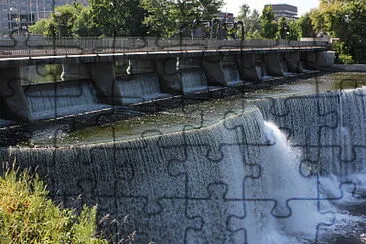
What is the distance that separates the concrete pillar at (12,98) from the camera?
507 inches

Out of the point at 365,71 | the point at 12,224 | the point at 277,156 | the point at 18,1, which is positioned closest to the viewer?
the point at 12,224

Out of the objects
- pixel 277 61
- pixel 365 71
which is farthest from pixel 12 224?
pixel 365 71

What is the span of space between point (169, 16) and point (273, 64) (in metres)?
11.7

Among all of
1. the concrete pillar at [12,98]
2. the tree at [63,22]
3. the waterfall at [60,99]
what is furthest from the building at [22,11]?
the concrete pillar at [12,98]

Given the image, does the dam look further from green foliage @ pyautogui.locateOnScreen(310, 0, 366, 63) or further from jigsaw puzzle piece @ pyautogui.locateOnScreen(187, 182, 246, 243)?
green foliage @ pyautogui.locateOnScreen(310, 0, 366, 63)

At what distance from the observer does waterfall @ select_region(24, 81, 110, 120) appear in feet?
45.5

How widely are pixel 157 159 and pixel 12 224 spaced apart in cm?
555

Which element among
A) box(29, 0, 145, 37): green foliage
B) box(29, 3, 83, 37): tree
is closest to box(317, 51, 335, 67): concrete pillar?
box(29, 0, 145, 37): green foliage

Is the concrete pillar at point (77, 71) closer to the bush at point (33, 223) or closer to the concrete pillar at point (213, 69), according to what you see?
the concrete pillar at point (213, 69)

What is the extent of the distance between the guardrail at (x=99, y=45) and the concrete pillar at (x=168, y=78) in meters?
0.70

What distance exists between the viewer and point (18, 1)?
267 ft

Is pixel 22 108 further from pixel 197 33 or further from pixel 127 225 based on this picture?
pixel 197 33

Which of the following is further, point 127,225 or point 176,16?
point 176,16

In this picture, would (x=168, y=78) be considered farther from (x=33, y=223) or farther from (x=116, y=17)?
(x=116, y=17)
